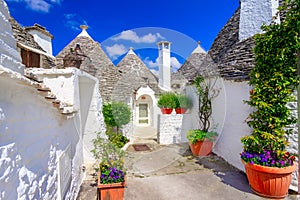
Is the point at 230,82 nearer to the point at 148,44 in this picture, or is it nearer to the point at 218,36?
the point at 148,44

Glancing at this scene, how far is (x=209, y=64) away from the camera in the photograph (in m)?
6.81

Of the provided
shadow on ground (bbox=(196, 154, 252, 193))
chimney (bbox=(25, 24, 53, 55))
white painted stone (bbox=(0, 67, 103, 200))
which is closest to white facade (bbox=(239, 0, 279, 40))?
shadow on ground (bbox=(196, 154, 252, 193))

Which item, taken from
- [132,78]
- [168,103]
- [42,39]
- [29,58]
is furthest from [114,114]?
[42,39]

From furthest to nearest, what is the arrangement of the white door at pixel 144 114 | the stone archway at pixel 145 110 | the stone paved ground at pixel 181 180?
the white door at pixel 144 114, the stone archway at pixel 145 110, the stone paved ground at pixel 181 180

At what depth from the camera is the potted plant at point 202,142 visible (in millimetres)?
5943

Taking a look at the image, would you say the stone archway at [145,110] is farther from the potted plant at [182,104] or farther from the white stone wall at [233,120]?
the white stone wall at [233,120]

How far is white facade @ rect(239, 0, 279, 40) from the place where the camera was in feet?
15.7

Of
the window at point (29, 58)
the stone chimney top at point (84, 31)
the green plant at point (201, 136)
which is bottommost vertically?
the green plant at point (201, 136)

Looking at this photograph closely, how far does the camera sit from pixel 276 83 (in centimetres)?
345

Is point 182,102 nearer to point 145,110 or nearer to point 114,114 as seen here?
point 114,114

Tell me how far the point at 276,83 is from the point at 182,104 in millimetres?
4860

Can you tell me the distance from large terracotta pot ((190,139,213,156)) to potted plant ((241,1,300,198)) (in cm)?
222

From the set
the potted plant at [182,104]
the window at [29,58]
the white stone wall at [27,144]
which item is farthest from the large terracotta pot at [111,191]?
the potted plant at [182,104]

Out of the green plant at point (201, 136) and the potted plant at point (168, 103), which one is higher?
the potted plant at point (168, 103)
